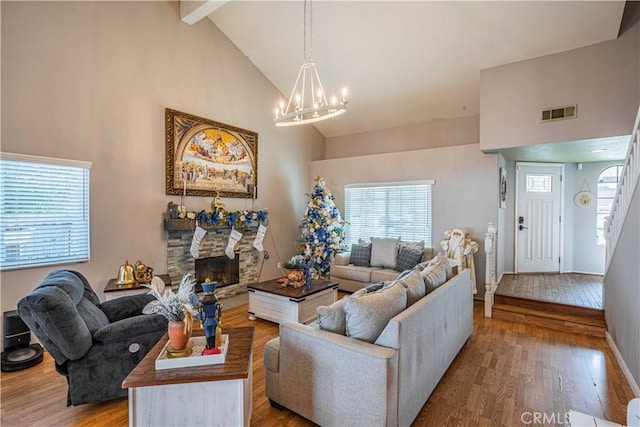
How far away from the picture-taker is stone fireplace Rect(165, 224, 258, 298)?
4.54m

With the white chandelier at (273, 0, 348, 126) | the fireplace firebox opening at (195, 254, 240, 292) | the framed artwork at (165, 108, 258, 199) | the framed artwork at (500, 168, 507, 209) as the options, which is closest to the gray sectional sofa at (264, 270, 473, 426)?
the white chandelier at (273, 0, 348, 126)

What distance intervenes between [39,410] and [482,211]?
5687mm

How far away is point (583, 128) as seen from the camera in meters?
4.03

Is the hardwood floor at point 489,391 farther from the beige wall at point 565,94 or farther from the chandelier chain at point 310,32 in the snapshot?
the chandelier chain at point 310,32

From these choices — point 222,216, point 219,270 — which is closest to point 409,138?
point 222,216

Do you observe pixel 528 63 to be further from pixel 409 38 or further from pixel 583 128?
pixel 409 38

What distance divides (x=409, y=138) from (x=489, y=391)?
16.2ft

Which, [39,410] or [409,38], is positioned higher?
[409,38]

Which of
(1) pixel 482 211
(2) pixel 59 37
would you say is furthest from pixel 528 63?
(2) pixel 59 37

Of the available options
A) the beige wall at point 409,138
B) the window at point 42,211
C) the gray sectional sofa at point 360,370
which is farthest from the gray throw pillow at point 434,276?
the window at point 42,211

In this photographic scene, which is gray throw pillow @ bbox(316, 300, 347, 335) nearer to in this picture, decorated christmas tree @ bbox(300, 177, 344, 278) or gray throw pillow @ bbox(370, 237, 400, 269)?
gray throw pillow @ bbox(370, 237, 400, 269)

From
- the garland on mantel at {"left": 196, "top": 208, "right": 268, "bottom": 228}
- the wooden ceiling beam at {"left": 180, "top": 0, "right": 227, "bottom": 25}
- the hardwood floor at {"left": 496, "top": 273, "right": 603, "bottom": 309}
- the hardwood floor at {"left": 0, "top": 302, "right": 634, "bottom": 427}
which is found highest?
the wooden ceiling beam at {"left": 180, "top": 0, "right": 227, "bottom": 25}

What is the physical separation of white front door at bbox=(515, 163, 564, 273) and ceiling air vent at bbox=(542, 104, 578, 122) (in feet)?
6.44

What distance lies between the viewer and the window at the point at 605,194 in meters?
5.82
